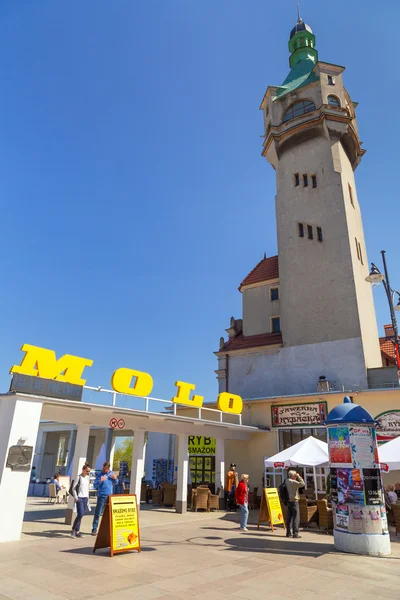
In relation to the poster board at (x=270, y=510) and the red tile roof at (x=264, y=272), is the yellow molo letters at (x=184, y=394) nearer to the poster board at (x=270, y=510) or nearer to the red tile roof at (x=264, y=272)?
the poster board at (x=270, y=510)

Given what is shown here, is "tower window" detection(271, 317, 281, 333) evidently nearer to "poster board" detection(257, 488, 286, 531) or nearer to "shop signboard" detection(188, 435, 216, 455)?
"shop signboard" detection(188, 435, 216, 455)

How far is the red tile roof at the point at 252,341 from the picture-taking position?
2694 centimetres

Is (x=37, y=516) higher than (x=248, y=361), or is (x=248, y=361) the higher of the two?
(x=248, y=361)

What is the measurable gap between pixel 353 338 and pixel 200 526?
14.6 metres

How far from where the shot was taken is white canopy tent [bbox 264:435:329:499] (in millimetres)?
13412

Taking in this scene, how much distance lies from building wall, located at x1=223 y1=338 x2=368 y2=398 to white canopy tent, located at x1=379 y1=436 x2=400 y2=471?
960cm

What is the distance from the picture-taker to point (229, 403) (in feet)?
69.1

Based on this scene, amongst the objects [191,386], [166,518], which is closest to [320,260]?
[191,386]

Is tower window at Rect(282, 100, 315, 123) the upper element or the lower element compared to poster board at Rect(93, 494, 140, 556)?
upper

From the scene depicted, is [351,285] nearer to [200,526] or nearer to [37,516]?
[200,526]

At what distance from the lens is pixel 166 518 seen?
50.3ft

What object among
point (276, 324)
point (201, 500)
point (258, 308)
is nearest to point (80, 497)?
point (201, 500)

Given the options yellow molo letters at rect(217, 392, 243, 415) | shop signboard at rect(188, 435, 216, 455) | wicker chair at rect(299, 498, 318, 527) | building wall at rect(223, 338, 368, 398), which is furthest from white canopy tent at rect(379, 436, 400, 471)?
shop signboard at rect(188, 435, 216, 455)

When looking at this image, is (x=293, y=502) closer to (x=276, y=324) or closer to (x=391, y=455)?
(x=391, y=455)
